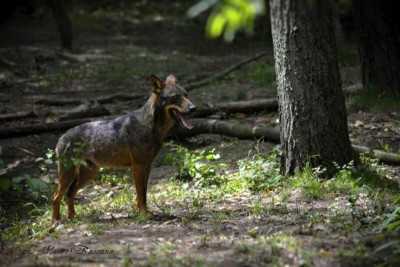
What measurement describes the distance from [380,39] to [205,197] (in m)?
5.02

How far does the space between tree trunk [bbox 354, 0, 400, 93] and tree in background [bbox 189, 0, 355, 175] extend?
3.45 metres

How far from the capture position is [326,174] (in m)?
8.34

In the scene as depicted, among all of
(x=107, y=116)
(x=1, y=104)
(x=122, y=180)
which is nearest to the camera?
(x=122, y=180)

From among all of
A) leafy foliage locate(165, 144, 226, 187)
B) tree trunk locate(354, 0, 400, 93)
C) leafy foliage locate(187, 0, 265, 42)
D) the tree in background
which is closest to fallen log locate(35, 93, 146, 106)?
leafy foliage locate(165, 144, 226, 187)

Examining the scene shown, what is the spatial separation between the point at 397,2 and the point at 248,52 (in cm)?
942

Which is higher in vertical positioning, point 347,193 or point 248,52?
point 248,52

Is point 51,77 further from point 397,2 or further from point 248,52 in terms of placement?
point 397,2

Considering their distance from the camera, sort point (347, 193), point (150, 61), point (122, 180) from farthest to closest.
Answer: point (150, 61) < point (122, 180) < point (347, 193)

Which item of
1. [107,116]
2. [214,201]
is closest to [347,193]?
[214,201]

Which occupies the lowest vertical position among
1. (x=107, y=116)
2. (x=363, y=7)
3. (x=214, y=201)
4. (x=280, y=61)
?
(x=214, y=201)

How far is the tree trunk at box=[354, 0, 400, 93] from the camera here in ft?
36.9

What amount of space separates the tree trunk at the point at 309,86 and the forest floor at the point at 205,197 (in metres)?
0.34

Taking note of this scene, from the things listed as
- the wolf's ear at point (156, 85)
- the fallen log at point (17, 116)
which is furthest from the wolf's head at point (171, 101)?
the fallen log at point (17, 116)

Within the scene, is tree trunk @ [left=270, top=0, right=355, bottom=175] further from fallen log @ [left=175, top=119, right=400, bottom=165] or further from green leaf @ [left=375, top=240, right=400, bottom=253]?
green leaf @ [left=375, top=240, right=400, bottom=253]
